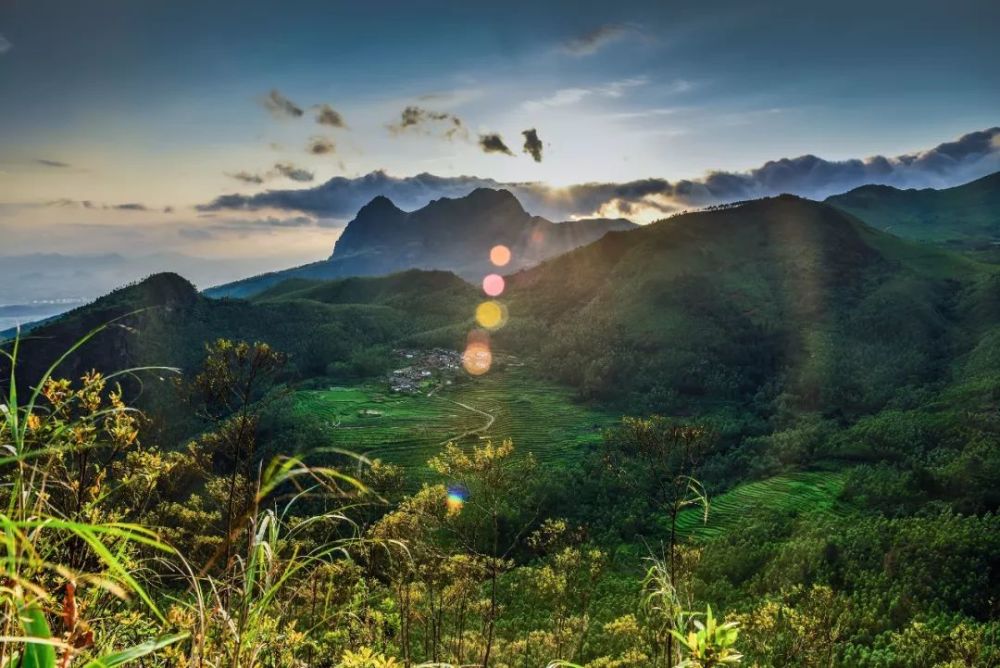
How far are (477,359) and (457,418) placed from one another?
81.6 feet

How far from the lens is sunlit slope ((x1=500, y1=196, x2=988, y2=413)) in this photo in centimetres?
6425

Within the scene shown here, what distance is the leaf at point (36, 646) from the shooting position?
1.77 meters

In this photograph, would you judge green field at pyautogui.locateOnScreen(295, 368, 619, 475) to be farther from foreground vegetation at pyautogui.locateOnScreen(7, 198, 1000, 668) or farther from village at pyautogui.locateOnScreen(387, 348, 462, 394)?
village at pyautogui.locateOnScreen(387, 348, 462, 394)

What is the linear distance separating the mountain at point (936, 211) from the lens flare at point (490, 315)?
109452mm

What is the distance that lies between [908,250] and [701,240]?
36088 mm

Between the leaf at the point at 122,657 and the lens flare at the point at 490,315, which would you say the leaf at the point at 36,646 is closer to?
the leaf at the point at 122,657

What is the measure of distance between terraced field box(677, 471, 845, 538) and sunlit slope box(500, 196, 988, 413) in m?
20.5

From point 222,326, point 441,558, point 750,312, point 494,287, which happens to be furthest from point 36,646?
point 494,287

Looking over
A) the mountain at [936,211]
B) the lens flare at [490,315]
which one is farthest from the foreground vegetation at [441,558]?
the mountain at [936,211]

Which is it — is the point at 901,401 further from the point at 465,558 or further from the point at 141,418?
the point at 141,418

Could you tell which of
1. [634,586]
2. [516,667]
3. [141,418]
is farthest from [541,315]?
[141,418]

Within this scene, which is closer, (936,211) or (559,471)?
(559,471)

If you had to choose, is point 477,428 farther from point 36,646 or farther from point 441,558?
point 36,646

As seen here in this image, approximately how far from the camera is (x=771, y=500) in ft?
123
